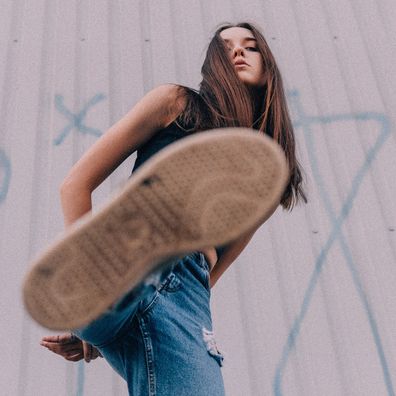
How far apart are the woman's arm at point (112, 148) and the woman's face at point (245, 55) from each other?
0.30 m

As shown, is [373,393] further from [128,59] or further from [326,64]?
[128,59]

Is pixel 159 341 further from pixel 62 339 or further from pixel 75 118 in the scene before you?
pixel 75 118

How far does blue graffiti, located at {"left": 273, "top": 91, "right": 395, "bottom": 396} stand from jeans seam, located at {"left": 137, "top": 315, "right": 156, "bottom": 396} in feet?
2.88

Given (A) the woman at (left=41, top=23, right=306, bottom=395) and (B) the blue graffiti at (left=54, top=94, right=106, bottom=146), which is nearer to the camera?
(A) the woman at (left=41, top=23, right=306, bottom=395)

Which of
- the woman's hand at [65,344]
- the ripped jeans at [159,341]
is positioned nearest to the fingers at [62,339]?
the woman's hand at [65,344]

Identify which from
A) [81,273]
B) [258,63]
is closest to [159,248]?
[81,273]

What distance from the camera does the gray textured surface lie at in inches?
67.9

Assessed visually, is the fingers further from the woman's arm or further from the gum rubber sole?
the gum rubber sole

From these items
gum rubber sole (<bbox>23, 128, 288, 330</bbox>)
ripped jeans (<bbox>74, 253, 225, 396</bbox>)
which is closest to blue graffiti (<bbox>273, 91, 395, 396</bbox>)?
ripped jeans (<bbox>74, 253, 225, 396</bbox>)

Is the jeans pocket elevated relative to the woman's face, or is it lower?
lower

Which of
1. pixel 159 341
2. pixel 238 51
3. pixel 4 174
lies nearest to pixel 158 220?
pixel 159 341

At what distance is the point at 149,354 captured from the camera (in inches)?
36.3

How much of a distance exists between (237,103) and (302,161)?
91cm

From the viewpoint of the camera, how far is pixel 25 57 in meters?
2.23
